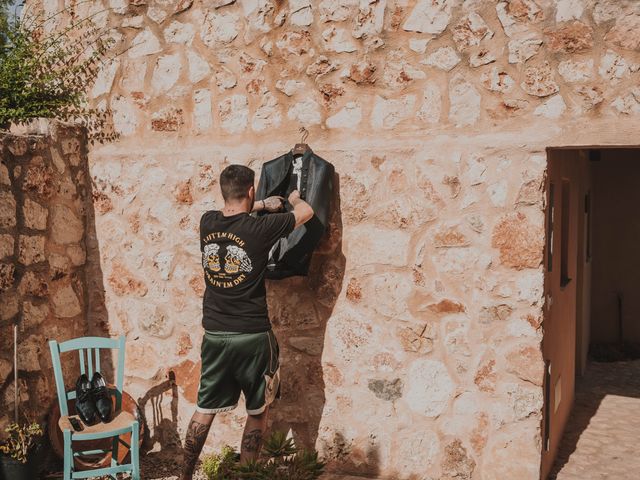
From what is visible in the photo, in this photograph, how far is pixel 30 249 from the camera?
14.0 feet

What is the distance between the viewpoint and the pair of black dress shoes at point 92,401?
389 cm

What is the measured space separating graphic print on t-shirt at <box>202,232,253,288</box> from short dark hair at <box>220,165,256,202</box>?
212mm

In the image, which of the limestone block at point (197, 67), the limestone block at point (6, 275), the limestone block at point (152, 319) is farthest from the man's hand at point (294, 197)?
the limestone block at point (6, 275)

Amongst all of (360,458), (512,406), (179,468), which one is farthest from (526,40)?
(179,468)

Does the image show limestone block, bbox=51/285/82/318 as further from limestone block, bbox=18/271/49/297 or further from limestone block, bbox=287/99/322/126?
limestone block, bbox=287/99/322/126

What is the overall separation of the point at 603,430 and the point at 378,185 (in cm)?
278

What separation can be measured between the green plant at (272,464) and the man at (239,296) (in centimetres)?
26

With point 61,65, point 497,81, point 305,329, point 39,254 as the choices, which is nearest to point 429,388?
point 305,329

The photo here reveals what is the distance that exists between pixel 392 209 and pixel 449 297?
59cm

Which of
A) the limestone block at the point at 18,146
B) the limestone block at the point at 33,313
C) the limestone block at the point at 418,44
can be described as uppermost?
the limestone block at the point at 418,44

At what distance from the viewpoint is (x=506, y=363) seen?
373 centimetres

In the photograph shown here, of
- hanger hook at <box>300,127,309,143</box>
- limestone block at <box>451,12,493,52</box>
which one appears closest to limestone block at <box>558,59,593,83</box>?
limestone block at <box>451,12,493,52</box>

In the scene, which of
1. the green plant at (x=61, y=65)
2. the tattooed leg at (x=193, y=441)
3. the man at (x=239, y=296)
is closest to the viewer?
the man at (x=239, y=296)

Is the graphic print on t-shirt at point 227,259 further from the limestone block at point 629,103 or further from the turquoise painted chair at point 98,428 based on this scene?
the limestone block at point 629,103
